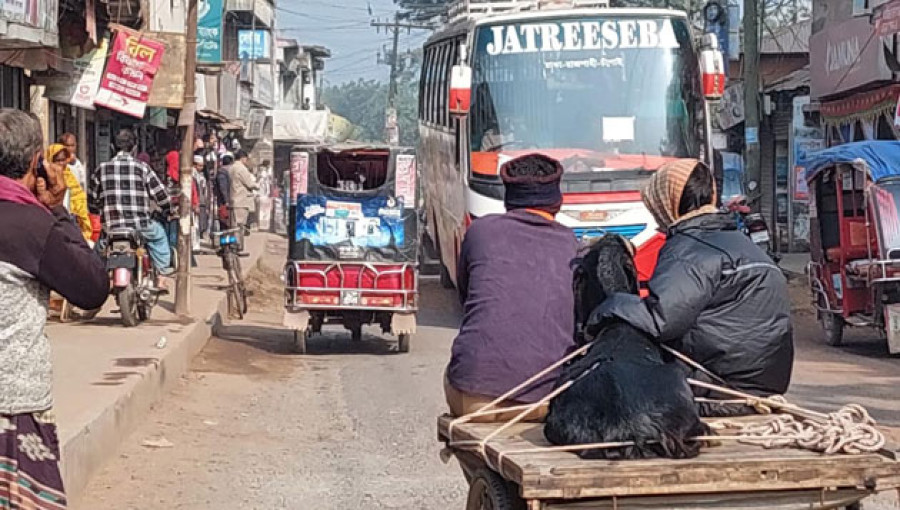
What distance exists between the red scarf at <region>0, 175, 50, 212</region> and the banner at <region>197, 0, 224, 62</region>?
78.4 ft

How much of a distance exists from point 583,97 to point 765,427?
11.3 meters

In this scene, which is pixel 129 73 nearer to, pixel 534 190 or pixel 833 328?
pixel 833 328

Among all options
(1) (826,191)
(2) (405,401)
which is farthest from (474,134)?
(2) (405,401)

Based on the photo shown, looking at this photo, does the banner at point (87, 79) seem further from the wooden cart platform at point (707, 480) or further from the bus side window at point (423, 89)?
the wooden cart platform at point (707, 480)

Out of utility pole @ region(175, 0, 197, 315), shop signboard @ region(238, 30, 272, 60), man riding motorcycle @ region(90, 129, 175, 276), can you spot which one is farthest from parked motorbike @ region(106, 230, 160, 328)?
shop signboard @ region(238, 30, 272, 60)

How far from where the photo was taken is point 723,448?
481cm

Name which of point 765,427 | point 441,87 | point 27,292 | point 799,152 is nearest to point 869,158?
point 441,87

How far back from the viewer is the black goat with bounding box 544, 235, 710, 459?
15.1 feet

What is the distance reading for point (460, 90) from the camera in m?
15.3

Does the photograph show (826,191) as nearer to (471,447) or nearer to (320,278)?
(320,278)

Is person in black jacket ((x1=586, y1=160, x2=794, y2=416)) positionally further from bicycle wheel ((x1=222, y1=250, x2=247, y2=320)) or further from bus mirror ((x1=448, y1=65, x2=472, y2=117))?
bicycle wheel ((x1=222, y1=250, x2=247, y2=320))

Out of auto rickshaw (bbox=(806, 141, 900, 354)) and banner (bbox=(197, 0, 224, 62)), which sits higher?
banner (bbox=(197, 0, 224, 62))

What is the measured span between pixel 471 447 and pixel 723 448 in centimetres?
93

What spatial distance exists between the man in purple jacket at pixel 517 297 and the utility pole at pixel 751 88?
19628mm
